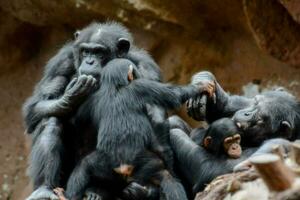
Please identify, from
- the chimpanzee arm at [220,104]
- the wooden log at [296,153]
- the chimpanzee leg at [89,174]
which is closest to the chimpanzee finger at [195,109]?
the chimpanzee arm at [220,104]

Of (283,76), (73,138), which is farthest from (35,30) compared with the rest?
(73,138)

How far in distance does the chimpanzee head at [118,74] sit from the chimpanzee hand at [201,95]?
49cm

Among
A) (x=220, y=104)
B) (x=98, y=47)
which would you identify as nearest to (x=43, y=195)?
(x=98, y=47)

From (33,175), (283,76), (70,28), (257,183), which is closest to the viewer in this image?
(257,183)

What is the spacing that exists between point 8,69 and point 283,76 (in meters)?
2.59

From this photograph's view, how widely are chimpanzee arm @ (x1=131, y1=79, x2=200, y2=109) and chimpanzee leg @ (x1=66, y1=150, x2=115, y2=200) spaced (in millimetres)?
444

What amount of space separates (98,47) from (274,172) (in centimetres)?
224

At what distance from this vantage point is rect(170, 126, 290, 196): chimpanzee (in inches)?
229

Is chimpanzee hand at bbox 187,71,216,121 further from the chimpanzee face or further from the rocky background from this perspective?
the rocky background

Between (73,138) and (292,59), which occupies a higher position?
(292,59)

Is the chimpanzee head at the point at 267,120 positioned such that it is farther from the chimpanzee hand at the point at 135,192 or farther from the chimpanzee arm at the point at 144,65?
the chimpanzee hand at the point at 135,192

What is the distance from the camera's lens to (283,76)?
795cm

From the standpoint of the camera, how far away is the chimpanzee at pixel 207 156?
581 cm

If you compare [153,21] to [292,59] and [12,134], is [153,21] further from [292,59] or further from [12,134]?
[12,134]
